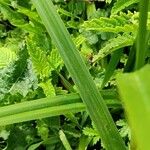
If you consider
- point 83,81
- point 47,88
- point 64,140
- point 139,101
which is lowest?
point 64,140

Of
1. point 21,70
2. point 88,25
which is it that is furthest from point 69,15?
point 88,25

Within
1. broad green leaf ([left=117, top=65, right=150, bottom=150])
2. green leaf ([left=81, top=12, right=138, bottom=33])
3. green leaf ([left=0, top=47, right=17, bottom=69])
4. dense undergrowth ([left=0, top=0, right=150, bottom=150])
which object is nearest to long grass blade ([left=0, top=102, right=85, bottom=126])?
dense undergrowth ([left=0, top=0, right=150, bottom=150])

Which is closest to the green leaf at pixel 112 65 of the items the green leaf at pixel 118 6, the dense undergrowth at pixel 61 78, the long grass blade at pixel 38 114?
the dense undergrowth at pixel 61 78

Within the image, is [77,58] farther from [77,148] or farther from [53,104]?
[77,148]

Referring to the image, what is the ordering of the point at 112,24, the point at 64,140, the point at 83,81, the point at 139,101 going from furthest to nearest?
1. the point at 64,140
2. the point at 112,24
3. the point at 83,81
4. the point at 139,101

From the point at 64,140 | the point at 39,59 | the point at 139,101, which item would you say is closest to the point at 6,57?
the point at 39,59

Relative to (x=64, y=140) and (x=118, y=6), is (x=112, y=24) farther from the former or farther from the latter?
(x=64, y=140)
